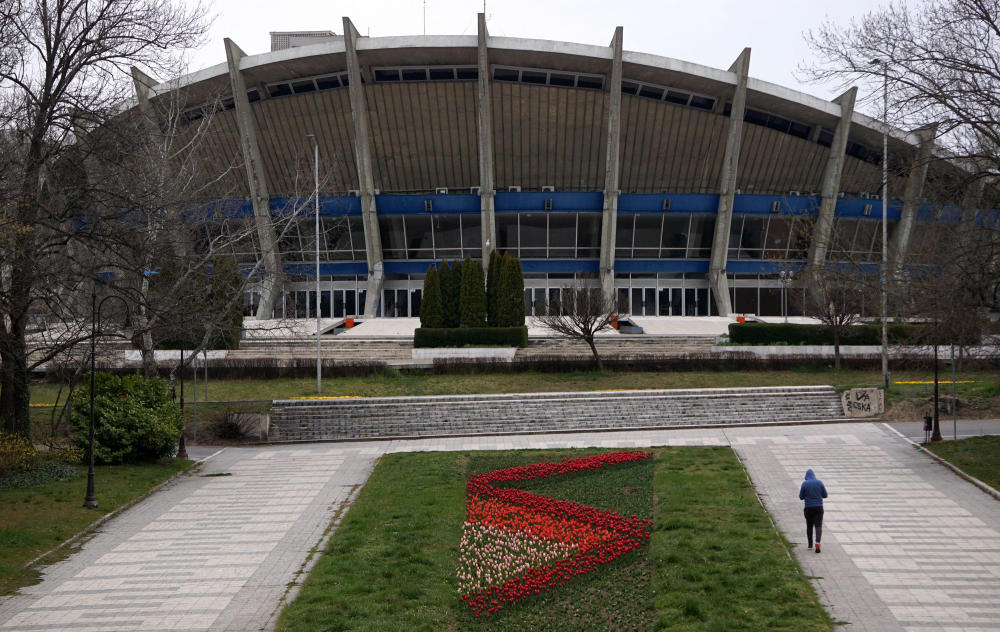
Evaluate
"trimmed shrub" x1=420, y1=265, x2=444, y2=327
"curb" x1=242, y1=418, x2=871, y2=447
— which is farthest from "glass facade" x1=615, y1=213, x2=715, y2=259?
"curb" x1=242, y1=418, x2=871, y2=447

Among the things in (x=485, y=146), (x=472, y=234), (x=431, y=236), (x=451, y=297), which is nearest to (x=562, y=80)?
(x=485, y=146)

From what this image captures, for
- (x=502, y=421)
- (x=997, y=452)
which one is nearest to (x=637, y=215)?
(x=502, y=421)

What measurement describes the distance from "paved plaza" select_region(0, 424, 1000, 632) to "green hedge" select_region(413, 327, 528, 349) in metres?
12.8

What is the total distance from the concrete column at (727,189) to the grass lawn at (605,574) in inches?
1317

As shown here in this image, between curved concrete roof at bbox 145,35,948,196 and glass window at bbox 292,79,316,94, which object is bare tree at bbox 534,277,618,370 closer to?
curved concrete roof at bbox 145,35,948,196

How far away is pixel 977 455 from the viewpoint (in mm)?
20078

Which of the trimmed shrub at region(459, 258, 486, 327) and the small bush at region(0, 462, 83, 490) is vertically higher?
the trimmed shrub at region(459, 258, 486, 327)

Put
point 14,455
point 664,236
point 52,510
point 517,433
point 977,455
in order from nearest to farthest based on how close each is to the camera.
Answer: point 52,510 < point 14,455 < point 977,455 < point 517,433 < point 664,236

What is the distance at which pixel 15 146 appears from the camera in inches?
622

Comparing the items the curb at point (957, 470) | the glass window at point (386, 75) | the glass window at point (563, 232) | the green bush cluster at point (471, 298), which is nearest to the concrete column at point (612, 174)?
the glass window at point (563, 232)

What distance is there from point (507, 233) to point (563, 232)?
11.2ft

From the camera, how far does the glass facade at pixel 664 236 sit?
52.5 meters

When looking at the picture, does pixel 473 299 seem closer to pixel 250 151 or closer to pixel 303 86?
pixel 250 151

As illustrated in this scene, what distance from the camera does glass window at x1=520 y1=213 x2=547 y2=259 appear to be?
2052 inches
